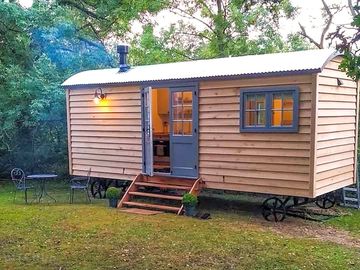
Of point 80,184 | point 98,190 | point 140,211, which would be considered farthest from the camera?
point 80,184

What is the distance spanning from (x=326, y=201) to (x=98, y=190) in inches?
193

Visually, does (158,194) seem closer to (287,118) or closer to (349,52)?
(287,118)

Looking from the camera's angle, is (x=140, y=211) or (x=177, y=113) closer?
(x=140, y=211)

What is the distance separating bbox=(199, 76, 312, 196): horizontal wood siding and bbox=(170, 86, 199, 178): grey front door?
0.13 meters

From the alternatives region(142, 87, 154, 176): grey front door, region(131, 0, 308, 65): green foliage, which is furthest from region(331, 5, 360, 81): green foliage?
region(131, 0, 308, 65): green foliage

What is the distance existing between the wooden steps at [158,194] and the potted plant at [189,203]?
171 mm

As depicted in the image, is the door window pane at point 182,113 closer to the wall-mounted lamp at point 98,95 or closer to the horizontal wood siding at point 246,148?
the horizontal wood siding at point 246,148

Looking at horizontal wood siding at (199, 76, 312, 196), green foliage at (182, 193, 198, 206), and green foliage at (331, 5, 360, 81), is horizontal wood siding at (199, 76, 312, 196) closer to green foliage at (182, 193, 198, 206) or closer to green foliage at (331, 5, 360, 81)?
green foliage at (182, 193, 198, 206)

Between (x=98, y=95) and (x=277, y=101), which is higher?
(x=98, y=95)

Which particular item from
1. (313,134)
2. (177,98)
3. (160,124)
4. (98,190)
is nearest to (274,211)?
(313,134)

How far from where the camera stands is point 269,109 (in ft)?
22.5

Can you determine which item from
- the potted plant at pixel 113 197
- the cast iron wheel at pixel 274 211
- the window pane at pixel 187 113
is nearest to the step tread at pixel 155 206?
the potted plant at pixel 113 197

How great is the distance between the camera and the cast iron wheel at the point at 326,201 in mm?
8156

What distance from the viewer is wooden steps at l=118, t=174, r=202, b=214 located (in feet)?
25.2
